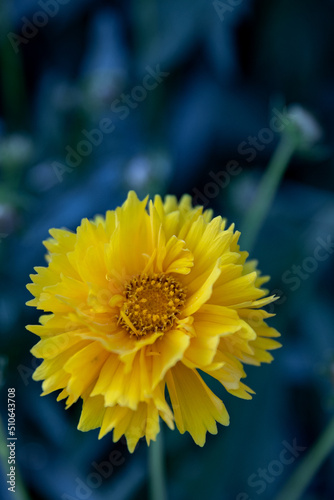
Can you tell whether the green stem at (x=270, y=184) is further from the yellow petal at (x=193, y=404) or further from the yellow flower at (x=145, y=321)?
the yellow petal at (x=193, y=404)

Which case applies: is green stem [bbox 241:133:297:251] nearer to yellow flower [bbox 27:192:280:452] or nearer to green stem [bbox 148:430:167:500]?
yellow flower [bbox 27:192:280:452]

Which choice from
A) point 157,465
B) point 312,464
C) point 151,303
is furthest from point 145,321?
point 312,464

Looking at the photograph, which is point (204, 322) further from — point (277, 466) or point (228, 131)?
point (228, 131)

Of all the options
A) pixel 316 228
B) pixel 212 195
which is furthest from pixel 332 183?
pixel 212 195

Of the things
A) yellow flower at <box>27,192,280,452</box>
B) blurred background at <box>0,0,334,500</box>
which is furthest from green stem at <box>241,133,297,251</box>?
yellow flower at <box>27,192,280,452</box>

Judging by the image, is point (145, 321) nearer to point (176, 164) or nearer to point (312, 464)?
point (312, 464)

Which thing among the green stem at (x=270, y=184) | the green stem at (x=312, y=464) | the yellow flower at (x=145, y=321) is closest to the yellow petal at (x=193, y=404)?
the yellow flower at (x=145, y=321)
